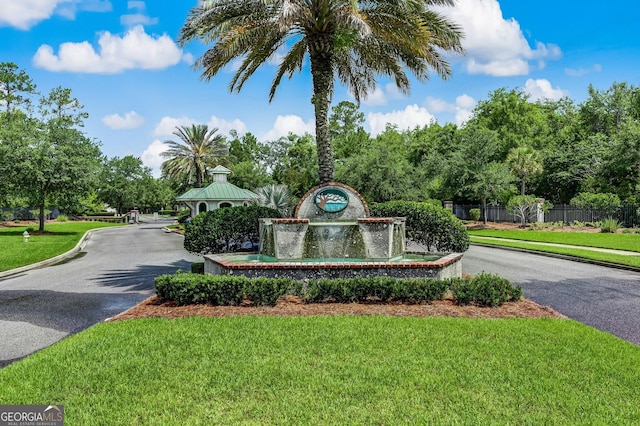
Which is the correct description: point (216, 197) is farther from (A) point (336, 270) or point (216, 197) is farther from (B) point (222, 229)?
(A) point (336, 270)

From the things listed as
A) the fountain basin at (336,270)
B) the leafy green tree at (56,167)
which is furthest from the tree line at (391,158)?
the fountain basin at (336,270)

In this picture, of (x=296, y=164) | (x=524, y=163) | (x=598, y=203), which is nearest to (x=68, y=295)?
(x=598, y=203)

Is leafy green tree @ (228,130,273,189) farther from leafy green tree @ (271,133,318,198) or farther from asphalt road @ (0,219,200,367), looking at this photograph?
asphalt road @ (0,219,200,367)

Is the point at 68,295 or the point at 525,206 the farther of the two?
the point at 525,206

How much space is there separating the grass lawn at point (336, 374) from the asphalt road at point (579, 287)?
1268mm

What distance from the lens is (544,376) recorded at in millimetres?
5164

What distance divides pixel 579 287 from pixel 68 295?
13.2 meters

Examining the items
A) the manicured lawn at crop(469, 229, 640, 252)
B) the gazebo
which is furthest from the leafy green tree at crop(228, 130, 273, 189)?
the manicured lawn at crop(469, 229, 640, 252)

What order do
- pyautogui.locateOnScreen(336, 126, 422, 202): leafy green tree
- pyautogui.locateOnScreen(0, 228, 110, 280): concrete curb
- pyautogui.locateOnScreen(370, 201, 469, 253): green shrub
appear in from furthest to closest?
pyautogui.locateOnScreen(336, 126, 422, 202): leafy green tree, pyautogui.locateOnScreen(0, 228, 110, 280): concrete curb, pyautogui.locateOnScreen(370, 201, 469, 253): green shrub

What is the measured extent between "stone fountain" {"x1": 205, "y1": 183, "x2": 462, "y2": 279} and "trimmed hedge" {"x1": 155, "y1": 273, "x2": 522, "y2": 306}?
0.76 meters

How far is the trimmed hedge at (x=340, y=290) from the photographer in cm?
885

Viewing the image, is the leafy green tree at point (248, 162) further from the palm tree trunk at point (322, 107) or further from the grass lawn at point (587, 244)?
the palm tree trunk at point (322, 107)

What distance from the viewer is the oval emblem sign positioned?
40.2ft

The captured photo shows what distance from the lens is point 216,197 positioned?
3716cm
